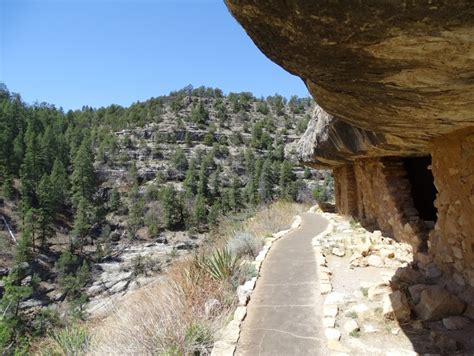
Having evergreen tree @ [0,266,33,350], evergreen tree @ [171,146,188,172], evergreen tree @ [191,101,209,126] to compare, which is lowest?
evergreen tree @ [0,266,33,350]

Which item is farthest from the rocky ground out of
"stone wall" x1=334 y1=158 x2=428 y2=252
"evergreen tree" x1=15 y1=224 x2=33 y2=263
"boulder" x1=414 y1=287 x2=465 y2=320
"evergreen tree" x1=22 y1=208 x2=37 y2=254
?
"evergreen tree" x1=22 y1=208 x2=37 y2=254

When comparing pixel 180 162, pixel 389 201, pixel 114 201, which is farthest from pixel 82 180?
pixel 389 201

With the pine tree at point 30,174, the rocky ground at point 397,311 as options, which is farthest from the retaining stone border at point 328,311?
the pine tree at point 30,174

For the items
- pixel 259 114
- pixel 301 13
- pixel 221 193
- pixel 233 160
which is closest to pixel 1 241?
pixel 221 193

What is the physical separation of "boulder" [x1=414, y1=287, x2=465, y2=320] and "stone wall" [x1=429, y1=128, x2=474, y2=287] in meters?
0.33

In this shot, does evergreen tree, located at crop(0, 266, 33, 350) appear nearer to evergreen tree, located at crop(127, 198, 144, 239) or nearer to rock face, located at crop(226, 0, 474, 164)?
evergreen tree, located at crop(127, 198, 144, 239)

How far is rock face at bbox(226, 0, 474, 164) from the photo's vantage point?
169cm

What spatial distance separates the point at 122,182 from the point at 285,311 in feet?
183

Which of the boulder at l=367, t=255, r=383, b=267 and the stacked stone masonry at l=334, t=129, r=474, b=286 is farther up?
the stacked stone masonry at l=334, t=129, r=474, b=286

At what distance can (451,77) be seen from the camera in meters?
2.22

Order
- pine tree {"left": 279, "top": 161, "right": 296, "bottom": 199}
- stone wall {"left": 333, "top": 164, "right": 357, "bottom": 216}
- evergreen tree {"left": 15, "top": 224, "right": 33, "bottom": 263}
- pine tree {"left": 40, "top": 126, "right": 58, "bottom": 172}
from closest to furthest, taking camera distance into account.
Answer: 1. stone wall {"left": 333, "top": 164, "right": 357, "bottom": 216}
2. evergreen tree {"left": 15, "top": 224, "right": 33, "bottom": 263}
3. pine tree {"left": 279, "top": 161, "right": 296, "bottom": 199}
4. pine tree {"left": 40, "top": 126, "right": 58, "bottom": 172}

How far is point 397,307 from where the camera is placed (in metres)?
3.86

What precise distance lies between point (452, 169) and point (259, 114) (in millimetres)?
72870

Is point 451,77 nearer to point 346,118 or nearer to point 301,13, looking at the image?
point 301,13
